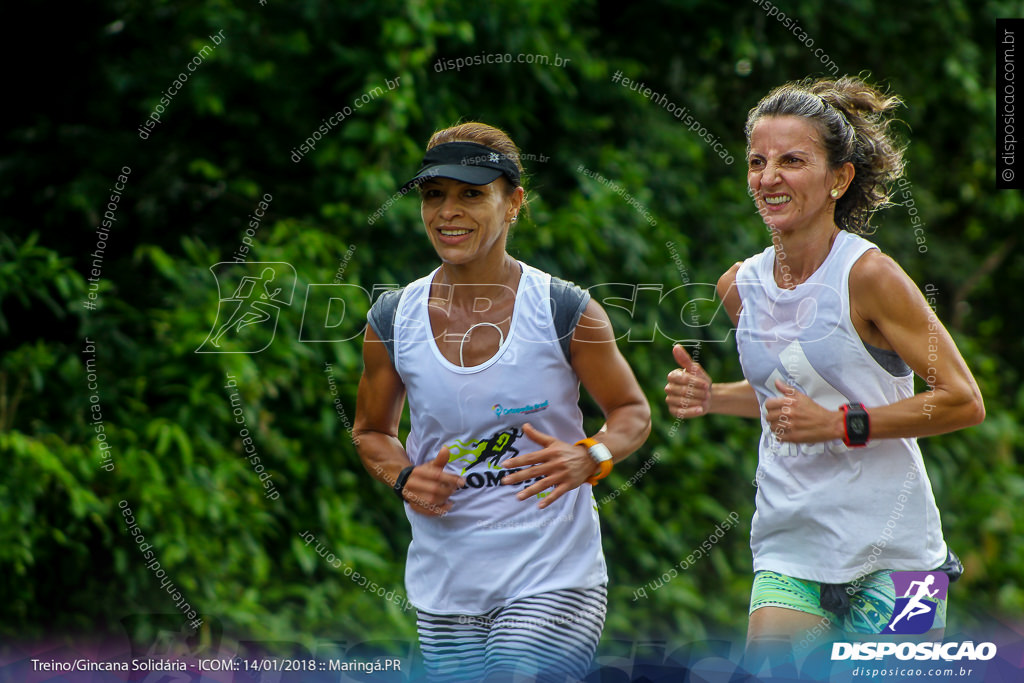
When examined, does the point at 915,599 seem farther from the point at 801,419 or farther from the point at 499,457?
the point at 499,457

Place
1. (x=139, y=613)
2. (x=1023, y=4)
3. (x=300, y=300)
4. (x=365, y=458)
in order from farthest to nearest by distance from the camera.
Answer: (x=1023, y=4) → (x=300, y=300) → (x=139, y=613) → (x=365, y=458)

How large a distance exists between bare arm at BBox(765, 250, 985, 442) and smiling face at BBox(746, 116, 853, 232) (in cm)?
19

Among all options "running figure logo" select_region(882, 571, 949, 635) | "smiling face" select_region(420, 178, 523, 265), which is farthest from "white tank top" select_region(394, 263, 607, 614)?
"running figure logo" select_region(882, 571, 949, 635)

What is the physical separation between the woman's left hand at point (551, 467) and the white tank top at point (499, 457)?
79mm

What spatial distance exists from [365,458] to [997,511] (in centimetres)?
Result: 492

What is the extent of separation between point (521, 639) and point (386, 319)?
862 mm

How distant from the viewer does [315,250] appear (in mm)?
4621

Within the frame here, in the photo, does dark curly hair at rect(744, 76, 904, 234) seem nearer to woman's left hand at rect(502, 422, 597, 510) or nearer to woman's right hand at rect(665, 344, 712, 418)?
woman's right hand at rect(665, 344, 712, 418)

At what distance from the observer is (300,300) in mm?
4539

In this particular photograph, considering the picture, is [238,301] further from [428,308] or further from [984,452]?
[984,452]

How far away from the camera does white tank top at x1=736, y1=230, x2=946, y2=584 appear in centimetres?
259

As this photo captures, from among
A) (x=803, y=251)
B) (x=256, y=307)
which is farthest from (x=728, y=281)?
(x=256, y=307)

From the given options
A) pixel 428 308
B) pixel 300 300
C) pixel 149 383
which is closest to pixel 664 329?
pixel 300 300

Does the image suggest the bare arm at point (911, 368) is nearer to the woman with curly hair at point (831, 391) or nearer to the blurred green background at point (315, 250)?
the woman with curly hair at point (831, 391)
